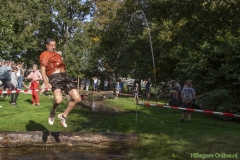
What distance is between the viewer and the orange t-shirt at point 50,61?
6.75 m

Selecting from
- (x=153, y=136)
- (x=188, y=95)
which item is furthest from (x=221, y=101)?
(x=153, y=136)

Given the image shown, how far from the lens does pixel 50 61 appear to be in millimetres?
6785

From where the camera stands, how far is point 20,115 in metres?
10.6

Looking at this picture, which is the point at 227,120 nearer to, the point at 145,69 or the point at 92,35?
the point at 145,69

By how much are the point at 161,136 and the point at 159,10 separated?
12.1ft

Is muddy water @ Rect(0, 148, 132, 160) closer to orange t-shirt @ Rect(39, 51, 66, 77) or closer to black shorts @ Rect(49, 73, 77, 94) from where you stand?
black shorts @ Rect(49, 73, 77, 94)

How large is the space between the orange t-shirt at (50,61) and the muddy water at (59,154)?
1714mm

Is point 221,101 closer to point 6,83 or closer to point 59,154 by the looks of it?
point 59,154

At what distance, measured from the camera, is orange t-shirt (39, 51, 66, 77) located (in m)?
6.75

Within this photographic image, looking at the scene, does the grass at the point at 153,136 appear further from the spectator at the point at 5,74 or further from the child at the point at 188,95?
the spectator at the point at 5,74

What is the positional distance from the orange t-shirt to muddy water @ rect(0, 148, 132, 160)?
5.62ft

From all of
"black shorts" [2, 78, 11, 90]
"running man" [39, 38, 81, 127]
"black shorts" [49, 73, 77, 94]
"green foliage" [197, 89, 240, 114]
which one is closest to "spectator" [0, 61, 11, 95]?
"black shorts" [2, 78, 11, 90]

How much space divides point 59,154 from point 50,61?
2058 mm

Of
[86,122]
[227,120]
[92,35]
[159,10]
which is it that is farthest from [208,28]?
[92,35]
